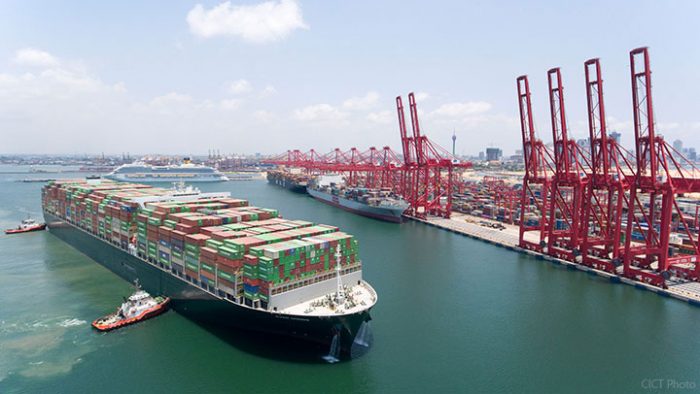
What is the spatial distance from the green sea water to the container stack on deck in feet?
13.5

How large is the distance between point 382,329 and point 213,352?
→ 1221cm

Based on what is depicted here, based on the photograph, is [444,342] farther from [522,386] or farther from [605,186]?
[605,186]

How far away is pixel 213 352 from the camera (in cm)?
2778

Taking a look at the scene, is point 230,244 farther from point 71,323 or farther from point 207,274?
point 71,323

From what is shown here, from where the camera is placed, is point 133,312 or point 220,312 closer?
point 220,312

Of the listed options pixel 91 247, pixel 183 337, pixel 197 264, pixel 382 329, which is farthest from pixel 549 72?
pixel 91 247

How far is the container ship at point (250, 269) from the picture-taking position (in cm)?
2678

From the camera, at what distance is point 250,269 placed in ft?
90.7

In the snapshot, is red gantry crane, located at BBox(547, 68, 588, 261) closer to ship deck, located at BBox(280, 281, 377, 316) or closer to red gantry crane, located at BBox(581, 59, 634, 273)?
red gantry crane, located at BBox(581, 59, 634, 273)

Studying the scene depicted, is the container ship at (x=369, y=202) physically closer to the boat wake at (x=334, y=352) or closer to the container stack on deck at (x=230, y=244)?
the container stack on deck at (x=230, y=244)

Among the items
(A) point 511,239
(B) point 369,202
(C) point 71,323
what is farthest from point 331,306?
(B) point 369,202

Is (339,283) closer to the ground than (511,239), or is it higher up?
higher up

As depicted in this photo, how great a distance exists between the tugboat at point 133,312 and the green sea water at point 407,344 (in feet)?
2.40

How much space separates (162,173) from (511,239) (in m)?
150
